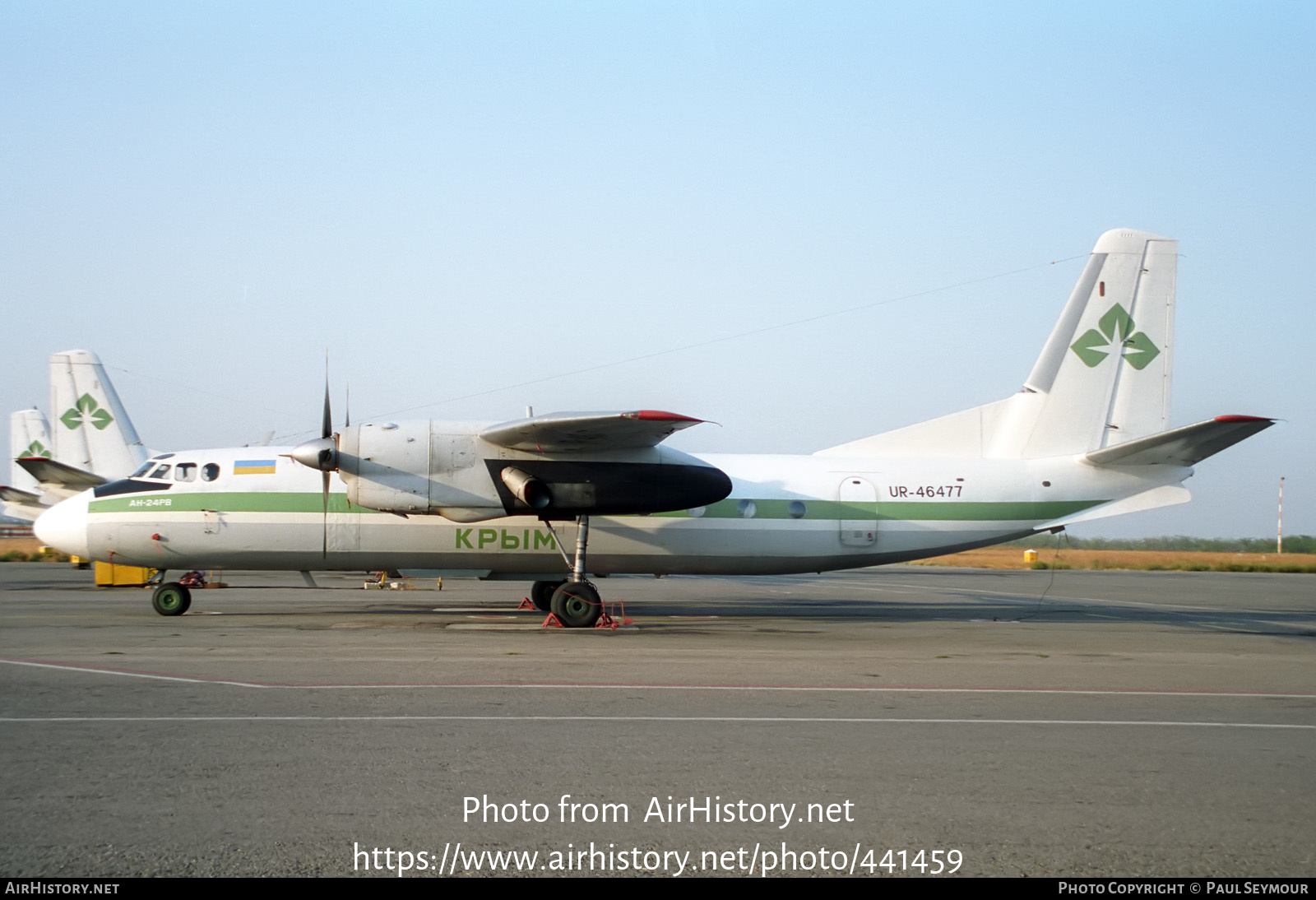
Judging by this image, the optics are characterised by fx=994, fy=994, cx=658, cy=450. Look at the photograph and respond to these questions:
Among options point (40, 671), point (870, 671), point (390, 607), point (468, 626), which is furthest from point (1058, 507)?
point (40, 671)

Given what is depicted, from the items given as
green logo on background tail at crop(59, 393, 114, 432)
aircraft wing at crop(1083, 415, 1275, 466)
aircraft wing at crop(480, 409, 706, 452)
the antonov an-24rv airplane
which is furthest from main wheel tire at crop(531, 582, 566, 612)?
green logo on background tail at crop(59, 393, 114, 432)

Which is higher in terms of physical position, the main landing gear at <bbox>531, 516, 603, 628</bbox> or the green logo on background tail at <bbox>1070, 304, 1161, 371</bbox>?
the green logo on background tail at <bbox>1070, 304, 1161, 371</bbox>

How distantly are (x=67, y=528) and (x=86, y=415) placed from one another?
13515 mm

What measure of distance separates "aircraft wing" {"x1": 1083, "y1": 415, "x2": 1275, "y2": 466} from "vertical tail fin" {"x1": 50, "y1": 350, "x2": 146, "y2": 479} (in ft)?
86.5

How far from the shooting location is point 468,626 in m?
16.3

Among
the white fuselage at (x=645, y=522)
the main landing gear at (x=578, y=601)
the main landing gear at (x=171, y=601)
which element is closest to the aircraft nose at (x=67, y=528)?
the white fuselage at (x=645, y=522)

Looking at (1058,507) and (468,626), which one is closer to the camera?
(468,626)

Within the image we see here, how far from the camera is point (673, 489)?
16812 mm

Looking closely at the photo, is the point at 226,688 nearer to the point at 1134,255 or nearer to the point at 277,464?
the point at 277,464

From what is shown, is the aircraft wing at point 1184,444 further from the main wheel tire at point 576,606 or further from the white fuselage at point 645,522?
the main wheel tire at point 576,606

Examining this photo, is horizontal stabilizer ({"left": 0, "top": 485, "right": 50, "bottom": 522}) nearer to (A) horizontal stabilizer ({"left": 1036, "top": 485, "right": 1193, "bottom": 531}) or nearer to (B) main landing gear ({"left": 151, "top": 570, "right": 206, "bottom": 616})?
(B) main landing gear ({"left": 151, "top": 570, "right": 206, "bottom": 616})

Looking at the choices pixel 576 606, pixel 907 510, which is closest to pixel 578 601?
pixel 576 606

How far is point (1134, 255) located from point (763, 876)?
17.7 meters

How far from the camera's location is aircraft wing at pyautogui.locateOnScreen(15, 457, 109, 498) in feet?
77.8
